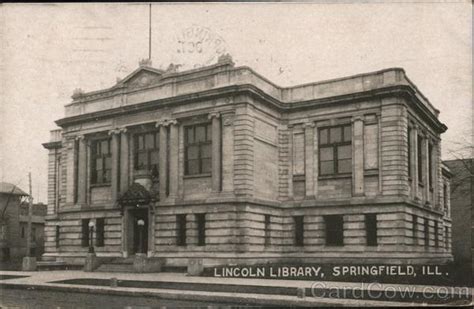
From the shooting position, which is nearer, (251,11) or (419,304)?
(419,304)

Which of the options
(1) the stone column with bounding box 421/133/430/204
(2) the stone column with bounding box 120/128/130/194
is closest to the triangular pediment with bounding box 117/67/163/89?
(2) the stone column with bounding box 120/128/130/194

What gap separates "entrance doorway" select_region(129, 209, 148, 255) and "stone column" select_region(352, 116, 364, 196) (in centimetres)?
1292

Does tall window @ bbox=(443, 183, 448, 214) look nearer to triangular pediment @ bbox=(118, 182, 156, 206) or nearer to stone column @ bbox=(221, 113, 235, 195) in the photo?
stone column @ bbox=(221, 113, 235, 195)

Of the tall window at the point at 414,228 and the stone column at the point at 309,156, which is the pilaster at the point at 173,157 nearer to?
the stone column at the point at 309,156

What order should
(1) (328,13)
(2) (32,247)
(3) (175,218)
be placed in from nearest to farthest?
(1) (328,13) < (3) (175,218) < (2) (32,247)

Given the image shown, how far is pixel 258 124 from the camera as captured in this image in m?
34.6

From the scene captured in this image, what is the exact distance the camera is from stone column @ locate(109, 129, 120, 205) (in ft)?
125

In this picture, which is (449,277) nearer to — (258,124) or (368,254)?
(368,254)

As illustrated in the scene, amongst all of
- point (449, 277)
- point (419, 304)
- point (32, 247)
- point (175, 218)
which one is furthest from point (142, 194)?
point (32, 247)

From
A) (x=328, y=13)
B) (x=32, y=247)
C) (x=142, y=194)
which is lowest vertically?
(x=32, y=247)

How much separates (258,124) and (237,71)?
3323 millimetres

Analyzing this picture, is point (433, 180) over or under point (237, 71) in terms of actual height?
under

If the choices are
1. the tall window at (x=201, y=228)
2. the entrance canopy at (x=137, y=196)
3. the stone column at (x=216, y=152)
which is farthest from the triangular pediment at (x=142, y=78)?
the tall window at (x=201, y=228)

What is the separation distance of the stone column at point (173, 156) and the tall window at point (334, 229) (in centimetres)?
916
